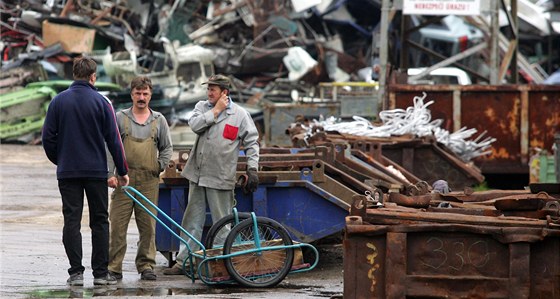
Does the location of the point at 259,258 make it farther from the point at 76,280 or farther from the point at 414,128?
the point at 414,128

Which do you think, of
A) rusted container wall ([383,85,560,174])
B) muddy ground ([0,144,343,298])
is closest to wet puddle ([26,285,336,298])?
Result: muddy ground ([0,144,343,298])

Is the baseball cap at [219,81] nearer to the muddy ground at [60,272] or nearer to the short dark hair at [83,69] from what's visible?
the short dark hair at [83,69]

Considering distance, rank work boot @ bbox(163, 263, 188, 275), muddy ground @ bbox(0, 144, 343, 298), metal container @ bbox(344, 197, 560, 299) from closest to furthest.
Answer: metal container @ bbox(344, 197, 560, 299), muddy ground @ bbox(0, 144, 343, 298), work boot @ bbox(163, 263, 188, 275)

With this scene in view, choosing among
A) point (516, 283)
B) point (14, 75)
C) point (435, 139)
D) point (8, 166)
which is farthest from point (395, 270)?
point (14, 75)

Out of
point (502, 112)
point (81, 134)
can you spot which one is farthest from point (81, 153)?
point (502, 112)

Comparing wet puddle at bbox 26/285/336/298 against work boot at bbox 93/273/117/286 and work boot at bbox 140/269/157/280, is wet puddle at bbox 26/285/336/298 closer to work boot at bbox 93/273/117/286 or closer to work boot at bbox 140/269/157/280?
work boot at bbox 93/273/117/286

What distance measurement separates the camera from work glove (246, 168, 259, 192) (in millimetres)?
10447

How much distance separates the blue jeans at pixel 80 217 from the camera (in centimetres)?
977

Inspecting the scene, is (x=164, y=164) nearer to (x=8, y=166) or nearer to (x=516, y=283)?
(x=516, y=283)

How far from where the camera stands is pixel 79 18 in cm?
3847

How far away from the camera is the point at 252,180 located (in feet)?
34.3

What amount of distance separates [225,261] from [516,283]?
3324mm

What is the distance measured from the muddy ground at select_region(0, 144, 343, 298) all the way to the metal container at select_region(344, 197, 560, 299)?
1140 millimetres

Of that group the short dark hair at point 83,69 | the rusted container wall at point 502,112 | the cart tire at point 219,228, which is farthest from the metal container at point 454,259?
the rusted container wall at point 502,112
